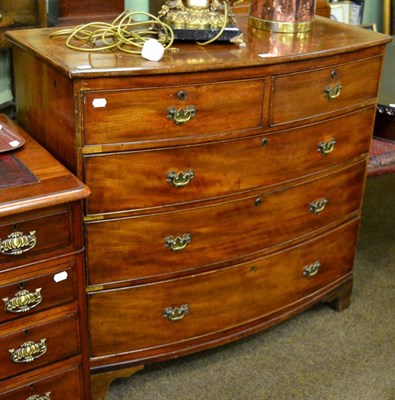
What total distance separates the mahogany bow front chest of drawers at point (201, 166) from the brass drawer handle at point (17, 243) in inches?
8.6

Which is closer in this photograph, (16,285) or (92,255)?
(16,285)

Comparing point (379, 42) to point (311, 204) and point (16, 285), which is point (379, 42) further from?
point (16, 285)

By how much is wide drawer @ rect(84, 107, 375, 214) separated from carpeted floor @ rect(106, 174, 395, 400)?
70 centimetres

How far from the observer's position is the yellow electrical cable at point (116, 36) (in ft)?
6.63

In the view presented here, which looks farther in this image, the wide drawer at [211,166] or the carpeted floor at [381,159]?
the carpeted floor at [381,159]

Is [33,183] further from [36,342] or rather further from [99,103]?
[36,342]

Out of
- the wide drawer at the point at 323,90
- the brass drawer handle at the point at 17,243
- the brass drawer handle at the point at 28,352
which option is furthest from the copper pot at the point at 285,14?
the brass drawer handle at the point at 28,352

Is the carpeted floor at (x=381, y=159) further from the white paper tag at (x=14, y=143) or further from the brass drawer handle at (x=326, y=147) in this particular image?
the white paper tag at (x=14, y=143)

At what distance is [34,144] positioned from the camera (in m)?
2.08

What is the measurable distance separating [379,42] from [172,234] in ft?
3.18

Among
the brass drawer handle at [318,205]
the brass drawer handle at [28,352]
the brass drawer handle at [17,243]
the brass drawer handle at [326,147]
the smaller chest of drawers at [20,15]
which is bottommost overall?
the brass drawer handle at [28,352]

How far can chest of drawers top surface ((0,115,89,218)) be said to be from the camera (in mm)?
1736

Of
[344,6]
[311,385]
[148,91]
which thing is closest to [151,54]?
[148,91]

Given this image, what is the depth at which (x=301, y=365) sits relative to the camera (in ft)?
8.27
